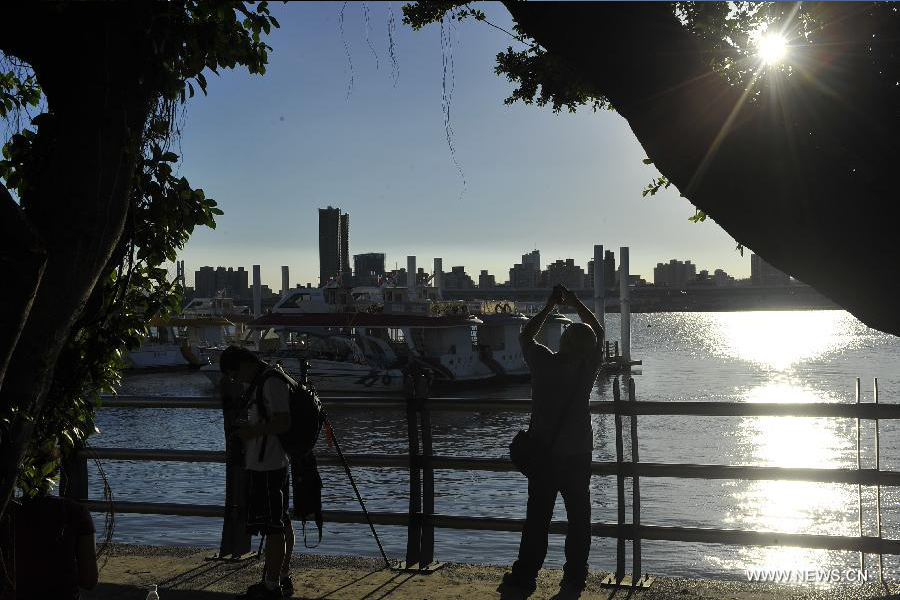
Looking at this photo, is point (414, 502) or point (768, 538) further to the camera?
point (414, 502)

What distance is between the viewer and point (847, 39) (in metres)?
4.93

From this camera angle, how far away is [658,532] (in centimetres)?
636

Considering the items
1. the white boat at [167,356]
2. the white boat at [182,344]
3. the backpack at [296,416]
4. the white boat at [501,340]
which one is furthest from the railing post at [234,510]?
the white boat at [167,356]

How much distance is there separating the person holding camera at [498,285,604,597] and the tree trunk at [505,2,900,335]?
2.04m

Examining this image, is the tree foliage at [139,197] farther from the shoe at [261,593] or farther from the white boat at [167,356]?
the white boat at [167,356]

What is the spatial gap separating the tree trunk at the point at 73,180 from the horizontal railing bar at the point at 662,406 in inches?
56.7

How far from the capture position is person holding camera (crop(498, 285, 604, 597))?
6043 millimetres

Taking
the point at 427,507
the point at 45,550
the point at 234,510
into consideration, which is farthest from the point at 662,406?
the point at 45,550

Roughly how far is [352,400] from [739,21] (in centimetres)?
409

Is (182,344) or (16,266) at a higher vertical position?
(16,266)

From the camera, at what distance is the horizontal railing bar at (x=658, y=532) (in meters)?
5.93

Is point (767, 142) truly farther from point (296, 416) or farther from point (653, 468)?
point (296, 416)

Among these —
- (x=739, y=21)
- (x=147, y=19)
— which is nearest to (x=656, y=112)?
(x=147, y=19)

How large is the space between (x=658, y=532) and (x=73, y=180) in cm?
404
